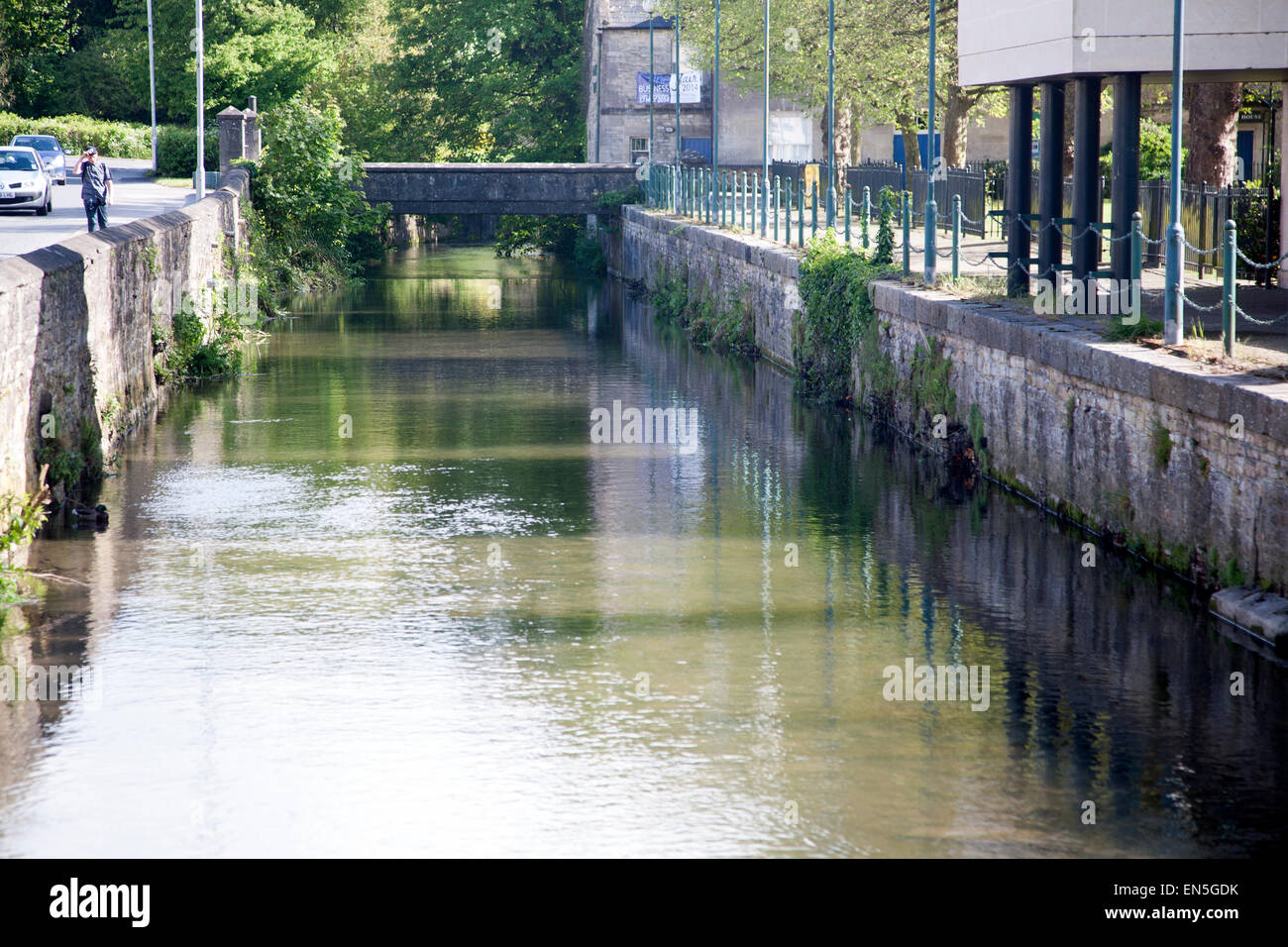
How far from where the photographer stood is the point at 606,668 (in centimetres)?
1061

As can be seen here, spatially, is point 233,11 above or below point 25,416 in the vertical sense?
above

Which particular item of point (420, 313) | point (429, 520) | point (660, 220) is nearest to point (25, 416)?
point (429, 520)

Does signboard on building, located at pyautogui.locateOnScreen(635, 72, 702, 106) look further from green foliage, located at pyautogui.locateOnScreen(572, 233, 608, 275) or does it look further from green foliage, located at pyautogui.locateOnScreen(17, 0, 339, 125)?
green foliage, located at pyautogui.locateOnScreen(17, 0, 339, 125)

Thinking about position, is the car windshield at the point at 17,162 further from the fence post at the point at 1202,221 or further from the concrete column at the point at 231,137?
the fence post at the point at 1202,221

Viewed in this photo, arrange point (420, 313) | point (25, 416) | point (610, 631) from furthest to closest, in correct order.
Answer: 1. point (420, 313)
2. point (25, 416)
3. point (610, 631)

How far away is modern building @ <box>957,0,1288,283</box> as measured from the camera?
17.2 m

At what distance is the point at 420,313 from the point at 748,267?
11.5 metres

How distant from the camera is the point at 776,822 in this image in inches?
319

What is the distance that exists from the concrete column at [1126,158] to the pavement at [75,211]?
13.4 meters

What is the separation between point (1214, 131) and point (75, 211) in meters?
23.4

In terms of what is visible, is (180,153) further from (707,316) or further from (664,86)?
(707,316)

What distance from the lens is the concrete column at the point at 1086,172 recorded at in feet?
59.6

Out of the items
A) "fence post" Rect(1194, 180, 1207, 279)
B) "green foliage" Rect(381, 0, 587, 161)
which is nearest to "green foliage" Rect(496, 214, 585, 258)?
"green foliage" Rect(381, 0, 587, 161)
